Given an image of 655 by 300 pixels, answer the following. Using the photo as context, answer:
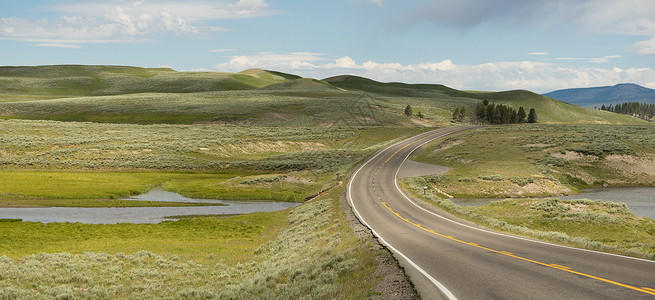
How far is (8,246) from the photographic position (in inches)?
1044

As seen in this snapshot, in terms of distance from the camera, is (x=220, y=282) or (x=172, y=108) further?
(x=172, y=108)

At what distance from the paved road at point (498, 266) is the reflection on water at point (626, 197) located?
63.3 ft

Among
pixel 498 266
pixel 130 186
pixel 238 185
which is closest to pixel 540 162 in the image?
pixel 238 185

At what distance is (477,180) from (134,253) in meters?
38.8

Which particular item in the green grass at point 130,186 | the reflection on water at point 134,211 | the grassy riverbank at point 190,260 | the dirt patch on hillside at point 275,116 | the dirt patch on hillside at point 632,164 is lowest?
the reflection on water at point 134,211

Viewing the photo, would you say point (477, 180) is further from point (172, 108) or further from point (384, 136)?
point (172, 108)

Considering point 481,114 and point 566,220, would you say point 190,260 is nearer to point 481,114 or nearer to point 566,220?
point 566,220

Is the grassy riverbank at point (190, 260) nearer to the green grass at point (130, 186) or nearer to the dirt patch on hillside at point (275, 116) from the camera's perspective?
the green grass at point (130, 186)

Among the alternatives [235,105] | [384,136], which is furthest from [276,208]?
[235,105]

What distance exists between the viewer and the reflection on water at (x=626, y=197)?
128 feet

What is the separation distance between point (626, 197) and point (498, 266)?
39547 mm

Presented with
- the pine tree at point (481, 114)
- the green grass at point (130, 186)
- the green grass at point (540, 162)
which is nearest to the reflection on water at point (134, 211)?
the green grass at point (130, 186)

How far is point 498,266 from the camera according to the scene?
14.7m

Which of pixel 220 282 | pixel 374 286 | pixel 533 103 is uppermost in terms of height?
pixel 533 103
